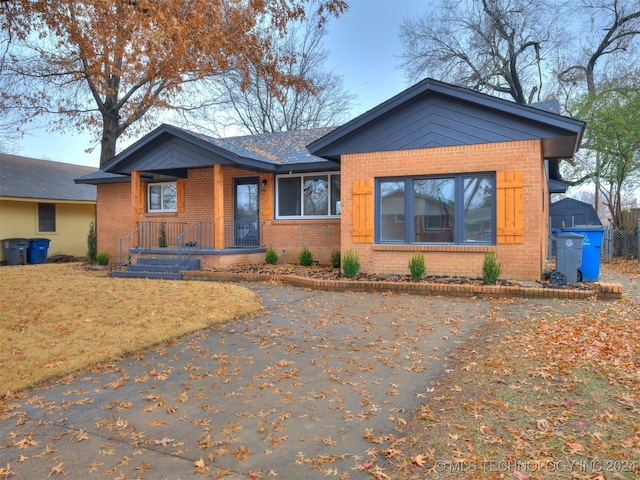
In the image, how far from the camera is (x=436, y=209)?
10.1 m

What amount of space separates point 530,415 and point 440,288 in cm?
563

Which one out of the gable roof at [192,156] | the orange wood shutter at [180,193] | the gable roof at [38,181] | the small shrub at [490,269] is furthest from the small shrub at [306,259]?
the gable roof at [38,181]

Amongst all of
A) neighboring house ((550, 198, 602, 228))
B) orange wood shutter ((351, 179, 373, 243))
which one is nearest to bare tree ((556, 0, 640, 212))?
neighboring house ((550, 198, 602, 228))

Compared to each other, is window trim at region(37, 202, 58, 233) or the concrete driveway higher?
window trim at region(37, 202, 58, 233)

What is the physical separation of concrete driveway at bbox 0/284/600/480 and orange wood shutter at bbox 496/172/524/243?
3.44 metres

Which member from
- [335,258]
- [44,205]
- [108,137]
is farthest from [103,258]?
[108,137]

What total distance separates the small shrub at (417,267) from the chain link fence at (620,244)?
37.3 ft

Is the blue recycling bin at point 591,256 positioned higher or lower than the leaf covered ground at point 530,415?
higher

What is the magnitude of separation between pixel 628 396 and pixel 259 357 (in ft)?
11.9

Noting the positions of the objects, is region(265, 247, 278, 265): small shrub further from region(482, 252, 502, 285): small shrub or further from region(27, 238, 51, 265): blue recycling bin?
region(27, 238, 51, 265): blue recycling bin

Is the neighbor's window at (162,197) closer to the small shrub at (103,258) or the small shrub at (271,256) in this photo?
the small shrub at (103,258)

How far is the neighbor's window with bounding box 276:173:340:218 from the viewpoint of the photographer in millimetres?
13344

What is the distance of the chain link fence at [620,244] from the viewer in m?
17.2

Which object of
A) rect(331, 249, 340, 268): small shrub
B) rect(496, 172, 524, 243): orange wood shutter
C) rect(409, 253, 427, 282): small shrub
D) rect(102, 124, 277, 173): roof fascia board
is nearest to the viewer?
rect(496, 172, 524, 243): orange wood shutter
